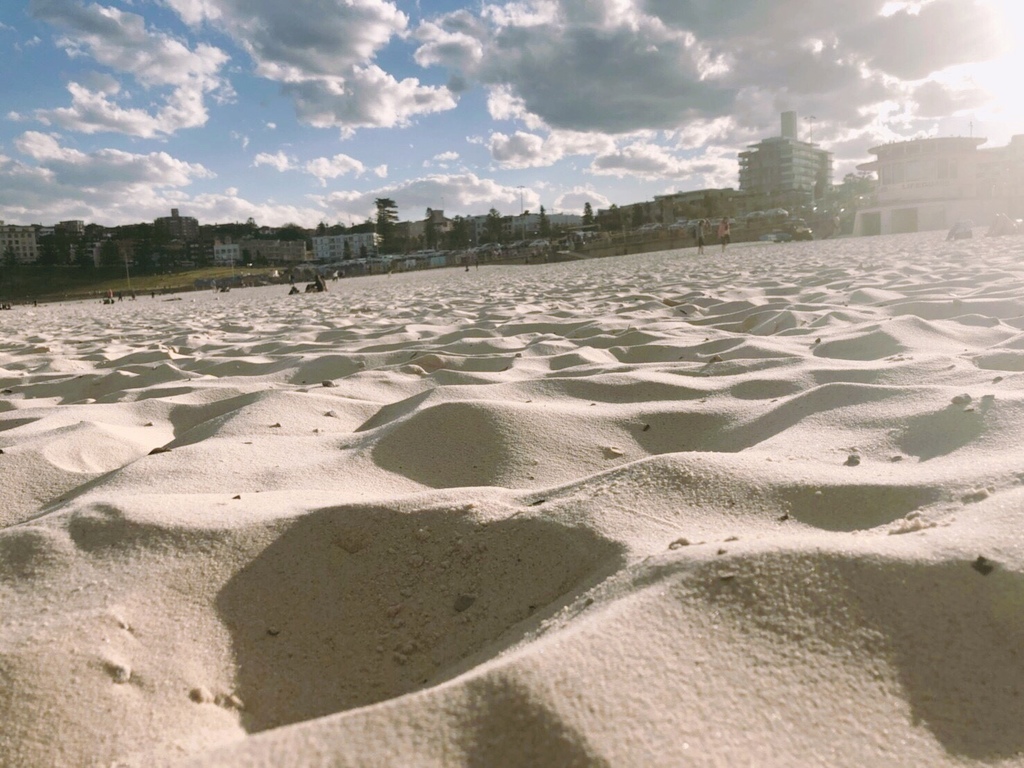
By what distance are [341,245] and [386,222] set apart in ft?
80.4

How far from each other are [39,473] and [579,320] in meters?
3.51

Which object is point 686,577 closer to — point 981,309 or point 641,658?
point 641,658

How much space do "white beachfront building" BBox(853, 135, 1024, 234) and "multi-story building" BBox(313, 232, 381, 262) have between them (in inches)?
3169

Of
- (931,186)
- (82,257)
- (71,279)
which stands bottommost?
(71,279)

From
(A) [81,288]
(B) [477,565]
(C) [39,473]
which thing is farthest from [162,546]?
(A) [81,288]

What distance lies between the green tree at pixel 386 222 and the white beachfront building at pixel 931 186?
71800mm

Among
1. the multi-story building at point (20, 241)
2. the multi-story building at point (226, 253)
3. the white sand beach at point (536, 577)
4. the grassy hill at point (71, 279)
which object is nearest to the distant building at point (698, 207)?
the grassy hill at point (71, 279)

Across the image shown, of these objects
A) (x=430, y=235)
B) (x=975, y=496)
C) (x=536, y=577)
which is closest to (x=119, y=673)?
(x=536, y=577)

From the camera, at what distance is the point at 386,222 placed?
10350 cm

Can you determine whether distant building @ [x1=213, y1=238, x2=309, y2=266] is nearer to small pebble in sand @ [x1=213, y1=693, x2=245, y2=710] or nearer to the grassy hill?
the grassy hill

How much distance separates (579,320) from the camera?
189 inches

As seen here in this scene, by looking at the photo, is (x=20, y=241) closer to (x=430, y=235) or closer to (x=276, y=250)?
(x=276, y=250)

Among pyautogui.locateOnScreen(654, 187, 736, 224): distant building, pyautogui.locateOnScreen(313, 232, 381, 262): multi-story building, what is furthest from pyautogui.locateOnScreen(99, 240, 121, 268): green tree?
pyautogui.locateOnScreen(654, 187, 736, 224): distant building

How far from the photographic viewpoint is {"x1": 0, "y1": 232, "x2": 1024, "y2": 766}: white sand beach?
70cm
